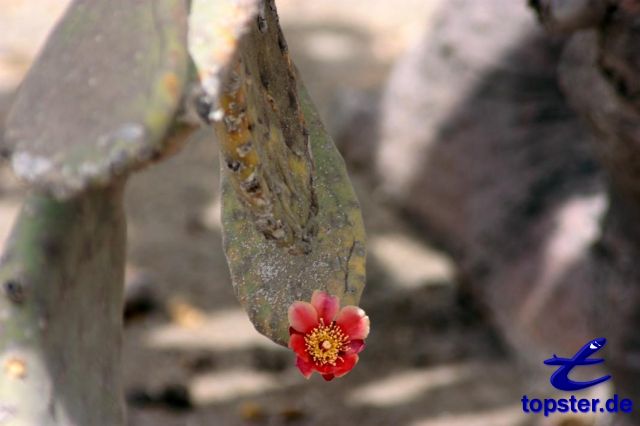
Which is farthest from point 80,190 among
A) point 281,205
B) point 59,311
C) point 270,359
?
Answer: point 270,359

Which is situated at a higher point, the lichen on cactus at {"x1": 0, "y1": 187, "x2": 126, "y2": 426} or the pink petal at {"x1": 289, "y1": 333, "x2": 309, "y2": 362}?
the lichen on cactus at {"x1": 0, "y1": 187, "x2": 126, "y2": 426}

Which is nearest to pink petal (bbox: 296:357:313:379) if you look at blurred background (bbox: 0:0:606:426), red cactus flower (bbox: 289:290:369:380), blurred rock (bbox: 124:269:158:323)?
red cactus flower (bbox: 289:290:369:380)

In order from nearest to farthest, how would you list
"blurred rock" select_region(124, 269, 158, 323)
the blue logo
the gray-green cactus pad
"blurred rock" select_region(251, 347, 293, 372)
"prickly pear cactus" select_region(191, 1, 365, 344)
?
the gray-green cactus pad
"prickly pear cactus" select_region(191, 1, 365, 344)
the blue logo
"blurred rock" select_region(251, 347, 293, 372)
"blurred rock" select_region(124, 269, 158, 323)

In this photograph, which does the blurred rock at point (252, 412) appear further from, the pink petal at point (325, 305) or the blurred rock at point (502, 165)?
the pink petal at point (325, 305)

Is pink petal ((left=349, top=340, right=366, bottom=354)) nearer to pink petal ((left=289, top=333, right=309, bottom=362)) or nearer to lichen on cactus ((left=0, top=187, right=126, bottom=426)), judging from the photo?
pink petal ((left=289, top=333, right=309, bottom=362))

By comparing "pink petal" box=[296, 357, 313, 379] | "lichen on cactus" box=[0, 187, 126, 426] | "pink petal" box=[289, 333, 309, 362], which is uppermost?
"lichen on cactus" box=[0, 187, 126, 426]

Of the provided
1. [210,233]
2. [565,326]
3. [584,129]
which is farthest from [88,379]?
[210,233]

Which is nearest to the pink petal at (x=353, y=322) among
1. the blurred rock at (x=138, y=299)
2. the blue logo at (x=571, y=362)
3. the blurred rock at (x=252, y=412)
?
the blue logo at (x=571, y=362)

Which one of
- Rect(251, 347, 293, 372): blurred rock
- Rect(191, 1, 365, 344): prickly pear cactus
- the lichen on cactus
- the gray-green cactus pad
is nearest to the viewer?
the gray-green cactus pad
